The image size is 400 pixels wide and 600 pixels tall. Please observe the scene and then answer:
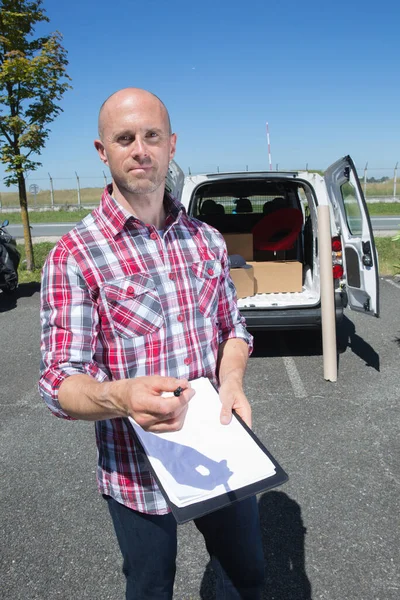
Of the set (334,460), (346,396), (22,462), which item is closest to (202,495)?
(334,460)

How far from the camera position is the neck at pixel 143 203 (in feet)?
4.48

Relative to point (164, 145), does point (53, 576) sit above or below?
below

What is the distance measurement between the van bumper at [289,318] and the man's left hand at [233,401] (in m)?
3.50

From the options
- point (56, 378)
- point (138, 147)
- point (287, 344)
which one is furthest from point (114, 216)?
point (287, 344)

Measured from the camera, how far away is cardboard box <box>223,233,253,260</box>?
5719 millimetres

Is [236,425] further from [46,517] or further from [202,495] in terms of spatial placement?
[46,517]

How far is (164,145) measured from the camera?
54.1 inches

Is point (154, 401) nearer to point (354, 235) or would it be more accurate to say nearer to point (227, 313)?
point (227, 313)

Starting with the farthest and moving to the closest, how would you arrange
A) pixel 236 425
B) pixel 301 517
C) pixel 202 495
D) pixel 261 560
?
pixel 301 517
pixel 261 560
pixel 236 425
pixel 202 495

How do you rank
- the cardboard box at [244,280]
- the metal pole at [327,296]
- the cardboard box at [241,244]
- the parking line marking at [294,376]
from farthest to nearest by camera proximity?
the cardboard box at [241,244] → the cardboard box at [244,280] → the metal pole at [327,296] → the parking line marking at [294,376]

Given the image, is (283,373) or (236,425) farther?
(283,373)

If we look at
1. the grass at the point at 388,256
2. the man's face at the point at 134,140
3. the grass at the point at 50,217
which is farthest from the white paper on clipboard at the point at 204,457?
the grass at the point at 50,217

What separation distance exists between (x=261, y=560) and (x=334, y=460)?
180 centimetres

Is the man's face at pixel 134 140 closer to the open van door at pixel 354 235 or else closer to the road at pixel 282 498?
the road at pixel 282 498
